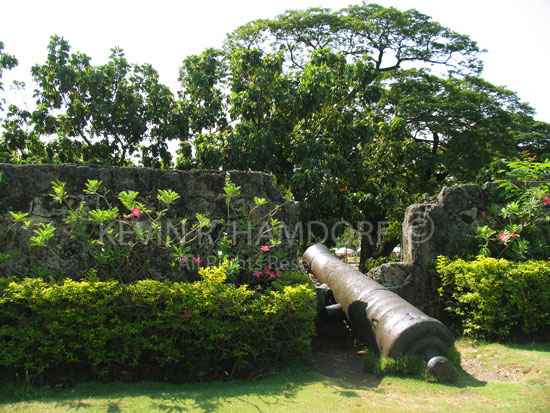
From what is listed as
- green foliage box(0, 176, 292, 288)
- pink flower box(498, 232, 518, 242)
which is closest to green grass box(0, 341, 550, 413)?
green foliage box(0, 176, 292, 288)

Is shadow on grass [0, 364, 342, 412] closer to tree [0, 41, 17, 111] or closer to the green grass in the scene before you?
the green grass

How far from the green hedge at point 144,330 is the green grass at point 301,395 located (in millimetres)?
207

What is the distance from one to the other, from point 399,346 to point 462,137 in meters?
12.9

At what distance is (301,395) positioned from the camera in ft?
12.8

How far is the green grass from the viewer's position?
11.8 feet

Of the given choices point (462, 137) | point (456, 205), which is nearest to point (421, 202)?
point (456, 205)

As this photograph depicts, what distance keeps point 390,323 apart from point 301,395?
4.46ft

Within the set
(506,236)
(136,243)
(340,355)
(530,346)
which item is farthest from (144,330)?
(506,236)

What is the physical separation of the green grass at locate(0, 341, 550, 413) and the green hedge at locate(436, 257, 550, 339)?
39.5 inches

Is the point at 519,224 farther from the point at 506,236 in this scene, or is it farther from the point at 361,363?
the point at 361,363

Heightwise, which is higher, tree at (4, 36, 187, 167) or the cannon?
tree at (4, 36, 187, 167)

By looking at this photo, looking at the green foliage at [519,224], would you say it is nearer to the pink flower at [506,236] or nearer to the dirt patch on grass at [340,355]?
the pink flower at [506,236]

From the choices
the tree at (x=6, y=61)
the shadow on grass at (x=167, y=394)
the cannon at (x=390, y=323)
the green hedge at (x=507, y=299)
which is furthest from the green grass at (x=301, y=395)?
the tree at (x=6, y=61)

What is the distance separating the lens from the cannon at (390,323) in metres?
4.52
